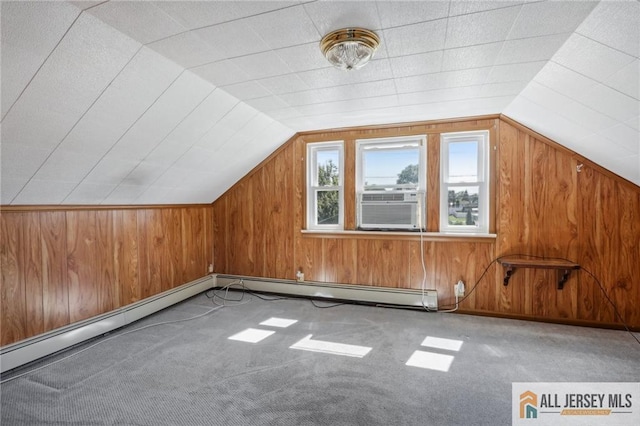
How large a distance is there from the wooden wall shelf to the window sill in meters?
0.31

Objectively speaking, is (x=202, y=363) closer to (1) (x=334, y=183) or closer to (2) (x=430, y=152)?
(1) (x=334, y=183)

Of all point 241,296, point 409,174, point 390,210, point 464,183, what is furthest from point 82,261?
point 464,183

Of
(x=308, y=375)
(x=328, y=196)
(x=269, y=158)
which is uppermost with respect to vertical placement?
(x=269, y=158)

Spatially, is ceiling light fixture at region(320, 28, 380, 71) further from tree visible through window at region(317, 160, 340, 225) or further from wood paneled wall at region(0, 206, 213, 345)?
wood paneled wall at region(0, 206, 213, 345)

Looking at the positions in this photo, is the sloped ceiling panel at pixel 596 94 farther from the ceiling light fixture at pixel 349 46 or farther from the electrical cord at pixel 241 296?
the electrical cord at pixel 241 296

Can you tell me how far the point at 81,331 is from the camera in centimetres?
265

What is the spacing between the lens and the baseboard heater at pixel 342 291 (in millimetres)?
3477

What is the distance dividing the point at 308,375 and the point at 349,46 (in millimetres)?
2127

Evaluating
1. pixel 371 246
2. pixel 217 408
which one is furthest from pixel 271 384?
pixel 371 246

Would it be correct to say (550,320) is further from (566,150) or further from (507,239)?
(566,150)

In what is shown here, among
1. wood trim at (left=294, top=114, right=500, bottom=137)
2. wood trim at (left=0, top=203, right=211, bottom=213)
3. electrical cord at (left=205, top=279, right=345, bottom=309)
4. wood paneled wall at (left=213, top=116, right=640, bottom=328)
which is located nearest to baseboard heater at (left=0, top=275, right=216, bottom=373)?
electrical cord at (left=205, top=279, right=345, bottom=309)

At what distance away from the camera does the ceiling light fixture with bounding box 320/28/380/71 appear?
167cm

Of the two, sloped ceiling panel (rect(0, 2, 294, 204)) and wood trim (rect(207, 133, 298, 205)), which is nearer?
sloped ceiling panel (rect(0, 2, 294, 204))

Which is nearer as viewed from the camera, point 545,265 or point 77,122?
point 77,122
